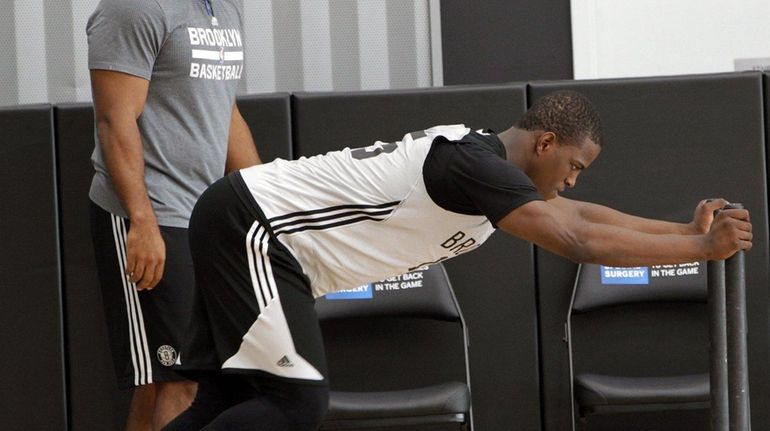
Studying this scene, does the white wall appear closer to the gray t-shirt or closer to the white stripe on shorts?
the gray t-shirt

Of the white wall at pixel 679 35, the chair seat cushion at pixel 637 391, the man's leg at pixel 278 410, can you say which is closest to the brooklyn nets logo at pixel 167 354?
the man's leg at pixel 278 410

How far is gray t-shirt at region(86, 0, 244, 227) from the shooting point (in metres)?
3.31

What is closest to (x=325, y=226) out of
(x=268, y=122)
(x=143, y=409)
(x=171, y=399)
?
(x=171, y=399)

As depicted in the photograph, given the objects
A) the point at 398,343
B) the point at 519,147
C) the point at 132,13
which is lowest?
the point at 398,343

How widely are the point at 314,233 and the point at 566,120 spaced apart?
700 mm

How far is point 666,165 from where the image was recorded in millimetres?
4539

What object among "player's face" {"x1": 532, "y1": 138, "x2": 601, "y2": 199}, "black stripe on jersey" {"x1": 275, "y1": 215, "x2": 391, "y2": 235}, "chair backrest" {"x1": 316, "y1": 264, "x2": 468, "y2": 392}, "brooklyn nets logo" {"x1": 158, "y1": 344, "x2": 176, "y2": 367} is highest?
"player's face" {"x1": 532, "y1": 138, "x2": 601, "y2": 199}

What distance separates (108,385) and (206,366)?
1.68m

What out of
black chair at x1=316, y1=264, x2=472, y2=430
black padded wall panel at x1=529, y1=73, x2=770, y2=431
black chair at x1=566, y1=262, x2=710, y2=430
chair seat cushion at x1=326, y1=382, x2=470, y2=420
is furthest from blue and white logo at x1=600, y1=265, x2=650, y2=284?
chair seat cushion at x1=326, y1=382, x2=470, y2=420

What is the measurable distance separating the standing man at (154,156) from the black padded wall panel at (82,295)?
3.20 ft

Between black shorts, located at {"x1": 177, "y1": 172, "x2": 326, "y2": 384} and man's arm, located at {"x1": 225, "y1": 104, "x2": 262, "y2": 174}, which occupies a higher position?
man's arm, located at {"x1": 225, "y1": 104, "x2": 262, "y2": 174}

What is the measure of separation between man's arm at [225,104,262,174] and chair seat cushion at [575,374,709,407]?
1425 mm

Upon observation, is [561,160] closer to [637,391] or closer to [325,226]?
[325,226]

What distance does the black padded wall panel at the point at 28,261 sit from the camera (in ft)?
14.6
